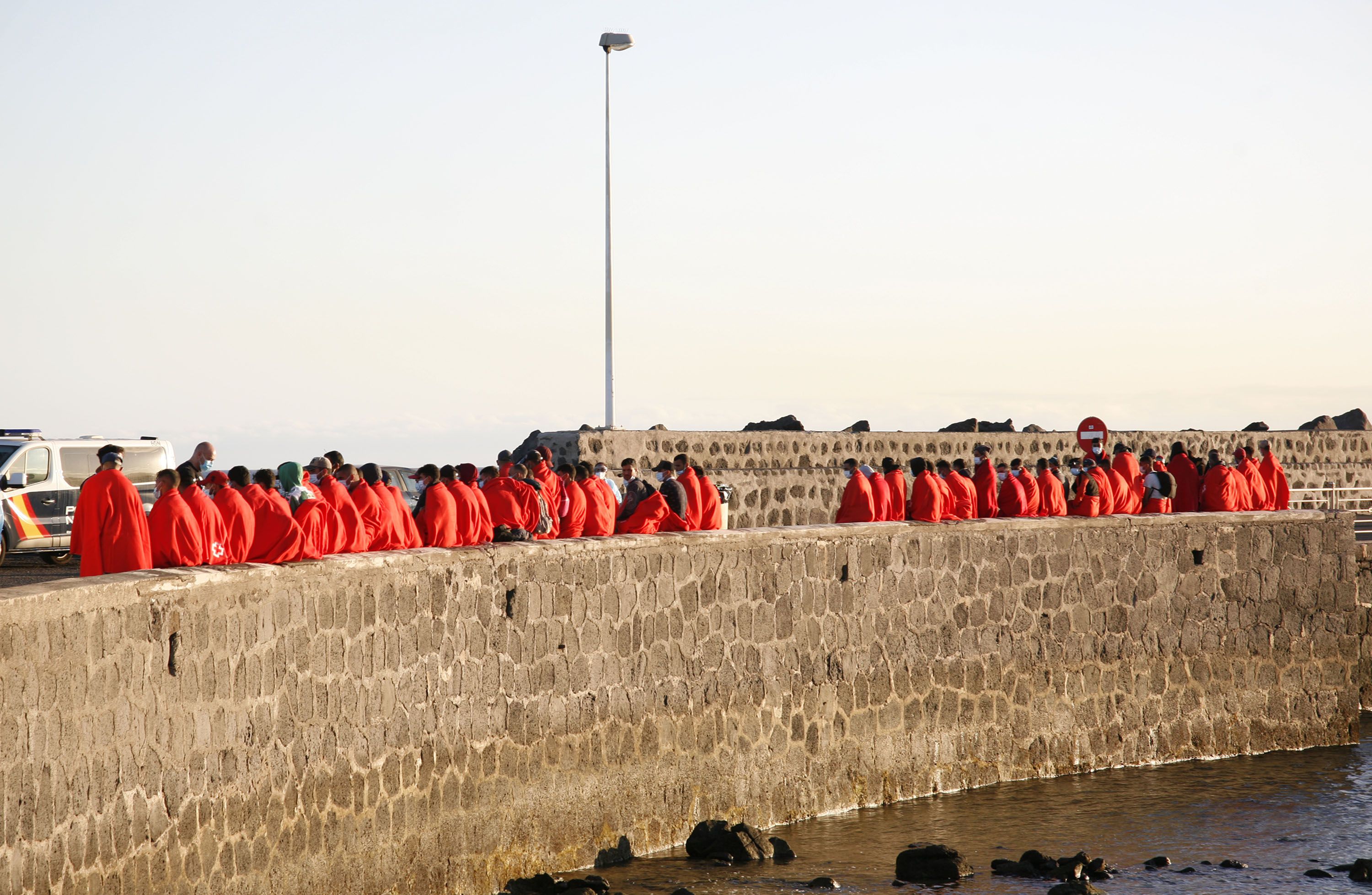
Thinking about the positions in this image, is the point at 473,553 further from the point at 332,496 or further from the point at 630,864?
the point at 630,864

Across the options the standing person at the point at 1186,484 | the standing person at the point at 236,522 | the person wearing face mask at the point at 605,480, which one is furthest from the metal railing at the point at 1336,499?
the standing person at the point at 236,522

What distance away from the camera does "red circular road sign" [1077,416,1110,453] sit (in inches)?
923

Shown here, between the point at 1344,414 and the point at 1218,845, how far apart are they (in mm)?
28614

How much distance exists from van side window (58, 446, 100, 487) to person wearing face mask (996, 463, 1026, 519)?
1063 centimetres

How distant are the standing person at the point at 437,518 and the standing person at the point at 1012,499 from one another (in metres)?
7.02

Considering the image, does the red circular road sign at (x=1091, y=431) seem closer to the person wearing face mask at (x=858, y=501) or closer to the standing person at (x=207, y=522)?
the person wearing face mask at (x=858, y=501)

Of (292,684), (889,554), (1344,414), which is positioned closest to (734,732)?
(889,554)

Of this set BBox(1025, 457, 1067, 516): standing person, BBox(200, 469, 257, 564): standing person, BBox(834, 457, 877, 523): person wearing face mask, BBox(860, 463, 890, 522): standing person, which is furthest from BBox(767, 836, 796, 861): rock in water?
BBox(1025, 457, 1067, 516): standing person

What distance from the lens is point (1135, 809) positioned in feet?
46.4

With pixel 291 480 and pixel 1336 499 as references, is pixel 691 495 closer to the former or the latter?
pixel 291 480

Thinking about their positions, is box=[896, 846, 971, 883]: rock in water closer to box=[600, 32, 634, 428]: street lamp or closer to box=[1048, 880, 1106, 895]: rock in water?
box=[1048, 880, 1106, 895]: rock in water

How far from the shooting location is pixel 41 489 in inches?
730

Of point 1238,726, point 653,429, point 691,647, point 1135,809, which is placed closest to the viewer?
point 691,647

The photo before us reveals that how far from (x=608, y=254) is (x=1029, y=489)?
940 centimetres
